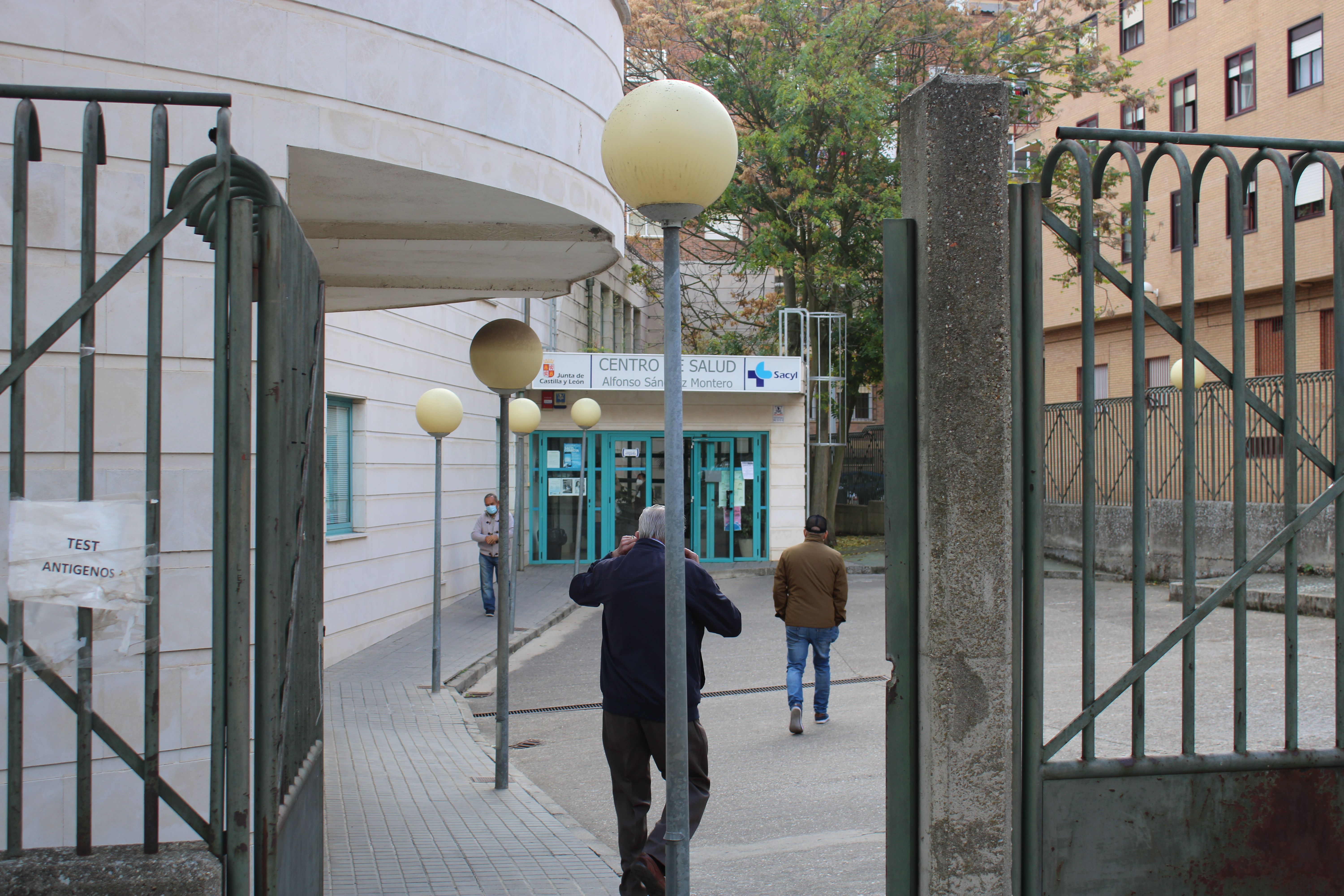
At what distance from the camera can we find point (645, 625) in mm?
5035

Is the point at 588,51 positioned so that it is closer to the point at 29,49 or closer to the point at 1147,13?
the point at 29,49

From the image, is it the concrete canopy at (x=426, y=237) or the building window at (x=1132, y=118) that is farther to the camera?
the building window at (x=1132, y=118)

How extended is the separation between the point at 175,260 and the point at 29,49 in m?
0.83

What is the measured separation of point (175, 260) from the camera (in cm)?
388

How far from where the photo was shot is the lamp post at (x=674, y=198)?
371 cm

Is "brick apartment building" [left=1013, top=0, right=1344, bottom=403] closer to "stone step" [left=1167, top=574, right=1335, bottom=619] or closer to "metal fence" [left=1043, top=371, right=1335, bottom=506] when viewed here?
"metal fence" [left=1043, top=371, right=1335, bottom=506]

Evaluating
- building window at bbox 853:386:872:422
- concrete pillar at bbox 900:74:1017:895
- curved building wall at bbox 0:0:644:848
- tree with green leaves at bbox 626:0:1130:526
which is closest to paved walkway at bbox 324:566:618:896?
curved building wall at bbox 0:0:644:848

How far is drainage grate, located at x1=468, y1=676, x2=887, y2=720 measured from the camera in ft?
33.1

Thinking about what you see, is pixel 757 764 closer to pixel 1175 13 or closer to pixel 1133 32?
pixel 1175 13

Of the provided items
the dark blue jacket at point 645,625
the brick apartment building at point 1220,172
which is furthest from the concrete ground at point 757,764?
the brick apartment building at point 1220,172

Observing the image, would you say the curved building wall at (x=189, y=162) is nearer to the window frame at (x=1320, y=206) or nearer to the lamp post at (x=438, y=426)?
the lamp post at (x=438, y=426)

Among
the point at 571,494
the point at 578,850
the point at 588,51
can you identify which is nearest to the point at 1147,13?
the point at 571,494

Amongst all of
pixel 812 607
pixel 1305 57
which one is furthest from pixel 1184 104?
pixel 812 607

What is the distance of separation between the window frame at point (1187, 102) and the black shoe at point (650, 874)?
23.7 metres
